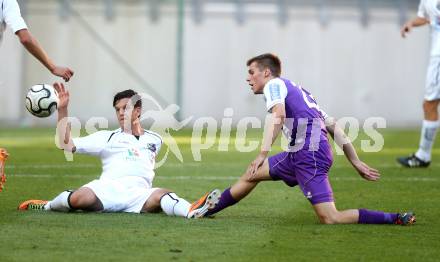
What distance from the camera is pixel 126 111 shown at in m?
8.69

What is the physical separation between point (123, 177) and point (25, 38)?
1267mm

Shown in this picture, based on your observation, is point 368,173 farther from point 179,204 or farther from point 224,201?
point 179,204

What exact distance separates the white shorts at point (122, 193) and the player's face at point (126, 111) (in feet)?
1.63

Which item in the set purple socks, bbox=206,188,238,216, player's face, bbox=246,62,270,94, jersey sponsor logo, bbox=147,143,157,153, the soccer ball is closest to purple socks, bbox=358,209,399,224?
purple socks, bbox=206,188,238,216

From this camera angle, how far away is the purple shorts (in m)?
8.01

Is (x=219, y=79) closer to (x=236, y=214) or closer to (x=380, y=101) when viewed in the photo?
(x=380, y=101)

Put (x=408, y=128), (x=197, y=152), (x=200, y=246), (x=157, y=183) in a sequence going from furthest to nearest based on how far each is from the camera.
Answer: (x=408, y=128) < (x=197, y=152) < (x=157, y=183) < (x=200, y=246)

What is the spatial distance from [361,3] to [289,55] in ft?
6.44

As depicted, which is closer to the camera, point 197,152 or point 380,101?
point 197,152

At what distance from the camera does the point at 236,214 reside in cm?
858

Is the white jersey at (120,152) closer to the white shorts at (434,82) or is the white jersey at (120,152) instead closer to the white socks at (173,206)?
the white socks at (173,206)

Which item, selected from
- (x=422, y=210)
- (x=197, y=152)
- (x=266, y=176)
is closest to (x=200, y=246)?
(x=266, y=176)

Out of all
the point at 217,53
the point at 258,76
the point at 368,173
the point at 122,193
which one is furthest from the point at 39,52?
the point at 217,53

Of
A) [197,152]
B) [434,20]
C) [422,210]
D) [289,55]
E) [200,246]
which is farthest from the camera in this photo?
[289,55]
